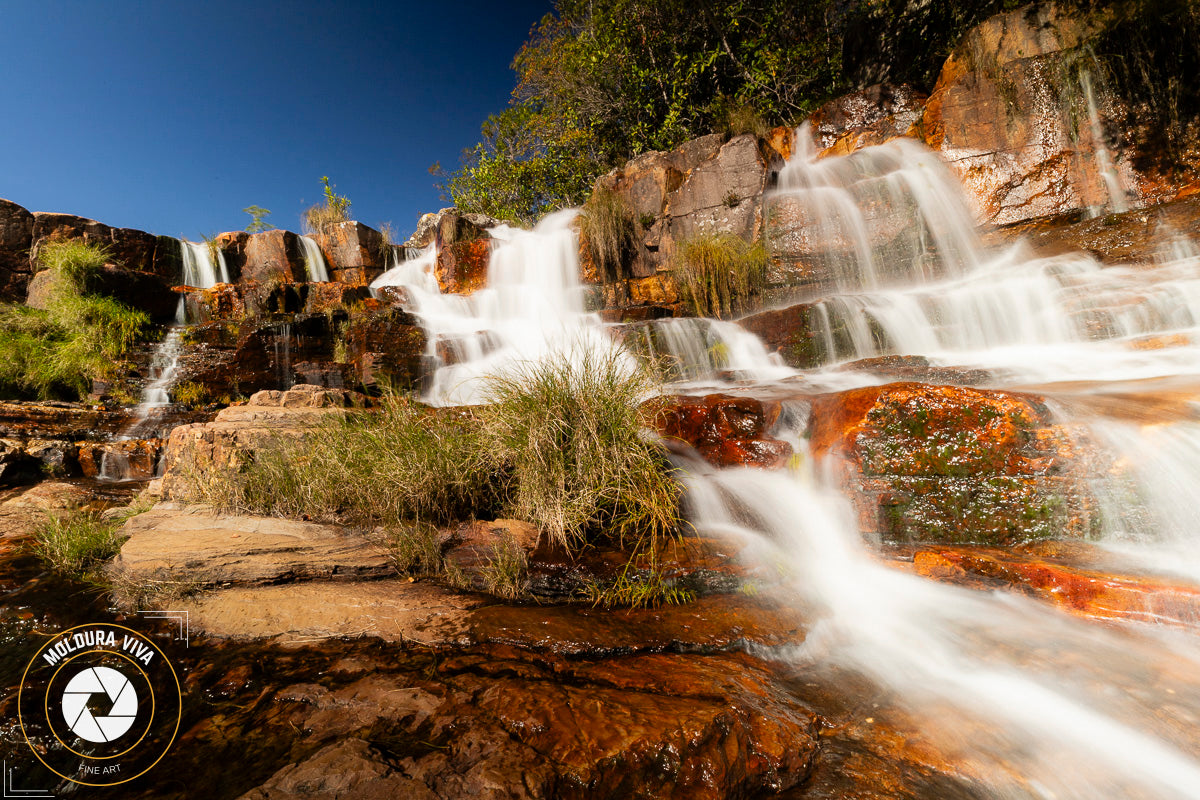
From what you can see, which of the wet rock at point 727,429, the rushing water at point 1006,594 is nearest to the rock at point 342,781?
the rushing water at point 1006,594

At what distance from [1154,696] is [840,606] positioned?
1169 millimetres

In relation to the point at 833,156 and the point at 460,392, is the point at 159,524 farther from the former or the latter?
the point at 833,156

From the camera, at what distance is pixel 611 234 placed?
11.8 meters

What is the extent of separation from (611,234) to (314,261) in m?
9.05

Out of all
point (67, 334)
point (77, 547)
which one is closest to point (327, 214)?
point (67, 334)

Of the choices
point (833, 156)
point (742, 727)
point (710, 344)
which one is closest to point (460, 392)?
point (710, 344)

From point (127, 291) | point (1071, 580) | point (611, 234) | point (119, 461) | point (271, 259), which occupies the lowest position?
point (1071, 580)

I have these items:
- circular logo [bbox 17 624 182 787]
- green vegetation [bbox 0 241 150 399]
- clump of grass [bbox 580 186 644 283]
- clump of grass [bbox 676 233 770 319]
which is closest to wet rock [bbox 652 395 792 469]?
circular logo [bbox 17 624 182 787]

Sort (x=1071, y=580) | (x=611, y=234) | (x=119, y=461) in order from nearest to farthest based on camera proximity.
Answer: (x=1071, y=580), (x=119, y=461), (x=611, y=234)

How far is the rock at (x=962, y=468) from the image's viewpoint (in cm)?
289

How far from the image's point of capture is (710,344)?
757 cm

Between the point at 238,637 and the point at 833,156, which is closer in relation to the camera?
the point at 238,637

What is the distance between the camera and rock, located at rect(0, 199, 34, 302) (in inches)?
401

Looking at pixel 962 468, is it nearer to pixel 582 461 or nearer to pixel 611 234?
pixel 582 461
